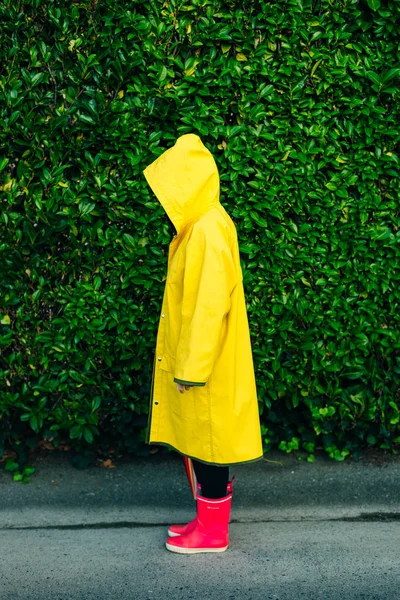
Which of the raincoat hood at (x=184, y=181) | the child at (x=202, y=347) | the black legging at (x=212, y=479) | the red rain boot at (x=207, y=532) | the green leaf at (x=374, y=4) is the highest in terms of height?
the green leaf at (x=374, y=4)

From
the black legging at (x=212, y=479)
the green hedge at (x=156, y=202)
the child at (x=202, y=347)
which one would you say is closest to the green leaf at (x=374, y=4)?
the green hedge at (x=156, y=202)

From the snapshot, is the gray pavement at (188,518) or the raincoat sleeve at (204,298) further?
the gray pavement at (188,518)

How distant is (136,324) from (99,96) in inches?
47.1

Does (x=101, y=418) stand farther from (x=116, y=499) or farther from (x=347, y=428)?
(x=347, y=428)

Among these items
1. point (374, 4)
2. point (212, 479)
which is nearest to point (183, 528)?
point (212, 479)

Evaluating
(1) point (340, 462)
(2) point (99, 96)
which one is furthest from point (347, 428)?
(2) point (99, 96)

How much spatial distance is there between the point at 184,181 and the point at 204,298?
0.51m

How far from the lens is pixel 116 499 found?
4.17m

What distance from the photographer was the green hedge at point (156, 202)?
3908 millimetres

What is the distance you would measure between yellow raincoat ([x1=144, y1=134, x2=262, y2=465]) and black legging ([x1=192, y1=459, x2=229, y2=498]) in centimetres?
14

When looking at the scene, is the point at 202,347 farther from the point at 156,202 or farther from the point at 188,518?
the point at 188,518

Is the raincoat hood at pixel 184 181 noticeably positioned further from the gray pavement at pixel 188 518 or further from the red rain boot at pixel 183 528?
the gray pavement at pixel 188 518

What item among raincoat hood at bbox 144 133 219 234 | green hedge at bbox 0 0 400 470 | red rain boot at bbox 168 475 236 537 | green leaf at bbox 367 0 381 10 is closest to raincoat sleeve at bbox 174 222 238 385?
raincoat hood at bbox 144 133 219 234

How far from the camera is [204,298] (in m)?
3.16
